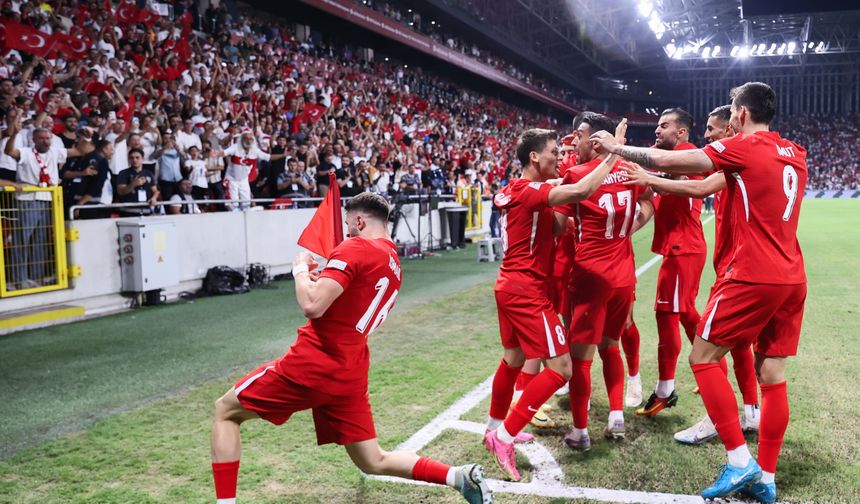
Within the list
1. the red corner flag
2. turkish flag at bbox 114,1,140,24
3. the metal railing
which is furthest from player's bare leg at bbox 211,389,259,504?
turkish flag at bbox 114,1,140,24

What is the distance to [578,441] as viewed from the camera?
14.0 feet

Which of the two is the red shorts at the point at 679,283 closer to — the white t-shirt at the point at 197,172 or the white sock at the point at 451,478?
the white sock at the point at 451,478

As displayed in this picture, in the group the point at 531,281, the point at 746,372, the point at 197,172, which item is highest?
the point at 197,172

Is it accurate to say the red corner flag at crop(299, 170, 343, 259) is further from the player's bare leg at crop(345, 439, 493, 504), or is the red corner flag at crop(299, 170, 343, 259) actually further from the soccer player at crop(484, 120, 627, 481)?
the soccer player at crop(484, 120, 627, 481)

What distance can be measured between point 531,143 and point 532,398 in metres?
1.51

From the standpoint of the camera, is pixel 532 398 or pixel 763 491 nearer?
pixel 763 491

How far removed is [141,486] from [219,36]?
49.5 feet

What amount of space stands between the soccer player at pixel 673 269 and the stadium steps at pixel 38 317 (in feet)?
24.0

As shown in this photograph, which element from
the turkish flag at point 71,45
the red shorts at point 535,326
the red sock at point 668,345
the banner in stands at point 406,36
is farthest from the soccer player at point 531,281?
the banner in stands at point 406,36

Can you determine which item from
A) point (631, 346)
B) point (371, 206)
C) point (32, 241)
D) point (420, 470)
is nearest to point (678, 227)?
point (631, 346)

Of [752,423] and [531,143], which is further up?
[531,143]

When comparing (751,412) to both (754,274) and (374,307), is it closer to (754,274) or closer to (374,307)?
(754,274)

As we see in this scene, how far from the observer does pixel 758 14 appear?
1933 cm

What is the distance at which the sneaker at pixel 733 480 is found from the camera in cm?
345
